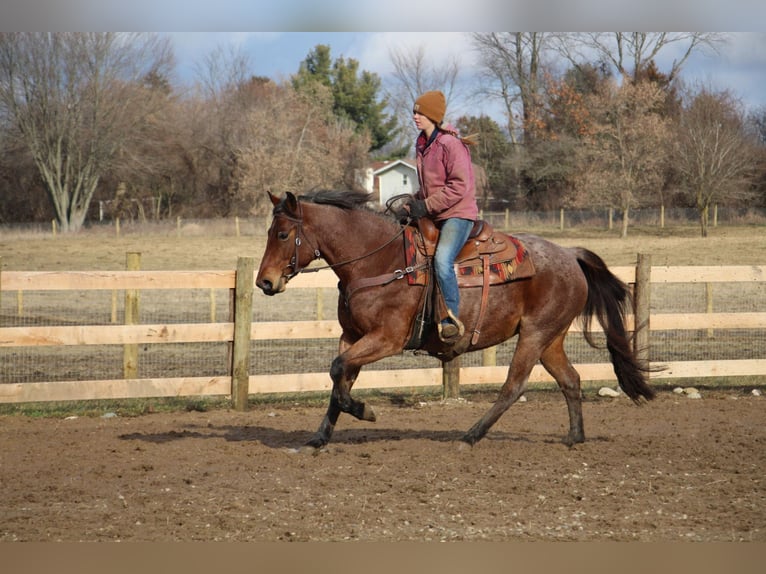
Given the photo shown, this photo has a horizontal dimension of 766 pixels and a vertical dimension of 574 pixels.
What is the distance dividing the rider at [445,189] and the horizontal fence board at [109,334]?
118 inches

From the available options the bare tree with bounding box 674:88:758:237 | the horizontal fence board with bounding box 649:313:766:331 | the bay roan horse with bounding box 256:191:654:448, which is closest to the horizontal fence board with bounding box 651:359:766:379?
the horizontal fence board with bounding box 649:313:766:331

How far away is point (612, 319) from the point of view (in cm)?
759

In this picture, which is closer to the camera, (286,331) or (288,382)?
(286,331)

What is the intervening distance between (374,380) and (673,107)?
3448 cm

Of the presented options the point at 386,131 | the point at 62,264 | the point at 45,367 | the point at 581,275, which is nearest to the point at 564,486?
the point at 581,275

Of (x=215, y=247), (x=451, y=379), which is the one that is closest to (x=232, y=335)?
(x=451, y=379)

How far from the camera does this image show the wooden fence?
815 cm

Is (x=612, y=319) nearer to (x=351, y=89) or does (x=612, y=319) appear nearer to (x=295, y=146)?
(x=295, y=146)

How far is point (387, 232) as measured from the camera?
6.55 meters

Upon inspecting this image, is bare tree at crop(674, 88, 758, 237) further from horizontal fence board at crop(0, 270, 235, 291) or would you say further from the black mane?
the black mane

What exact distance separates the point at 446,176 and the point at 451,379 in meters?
3.55

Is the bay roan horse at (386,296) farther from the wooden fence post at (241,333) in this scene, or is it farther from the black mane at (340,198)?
the wooden fence post at (241,333)

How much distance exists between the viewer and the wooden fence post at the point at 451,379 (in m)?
9.35

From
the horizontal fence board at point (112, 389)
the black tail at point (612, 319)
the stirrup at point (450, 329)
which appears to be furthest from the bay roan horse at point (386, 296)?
the horizontal fence board at point (112, 389)
